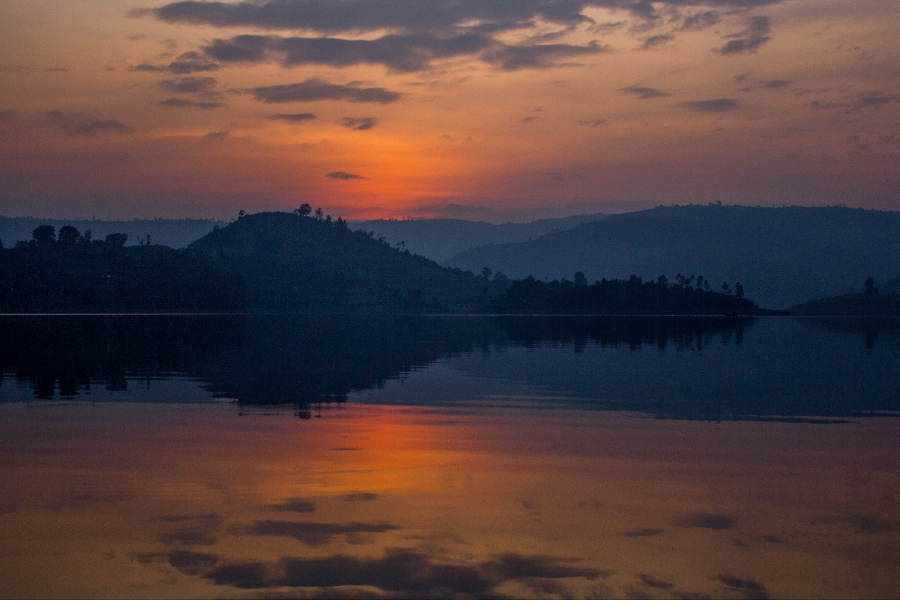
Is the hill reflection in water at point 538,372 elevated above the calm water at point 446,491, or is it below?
above

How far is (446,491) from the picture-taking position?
1747 cm

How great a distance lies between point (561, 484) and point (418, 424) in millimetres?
9114

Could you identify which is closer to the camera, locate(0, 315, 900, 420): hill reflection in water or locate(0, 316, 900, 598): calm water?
A: locate(0, 316, 900, 598): calm water

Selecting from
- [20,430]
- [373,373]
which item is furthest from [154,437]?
[373,373]

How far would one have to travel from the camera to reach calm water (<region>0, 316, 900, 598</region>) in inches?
496

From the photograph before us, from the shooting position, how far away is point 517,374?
146 feet

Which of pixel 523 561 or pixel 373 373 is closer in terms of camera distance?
pixel 523 561

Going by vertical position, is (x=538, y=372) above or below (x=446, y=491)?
above

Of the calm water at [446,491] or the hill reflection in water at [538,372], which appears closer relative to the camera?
the calm water at [446,491]

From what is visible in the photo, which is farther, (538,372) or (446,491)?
(538,372)

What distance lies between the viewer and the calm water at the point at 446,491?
1260 cm

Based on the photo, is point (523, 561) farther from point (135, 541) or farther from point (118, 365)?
point (118, 365)

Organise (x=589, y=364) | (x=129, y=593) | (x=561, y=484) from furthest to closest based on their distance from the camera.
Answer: (x=589, y=364) → (x=561, y=484) → (x=129, y=593)

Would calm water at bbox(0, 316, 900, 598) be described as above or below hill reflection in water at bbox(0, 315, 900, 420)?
below
